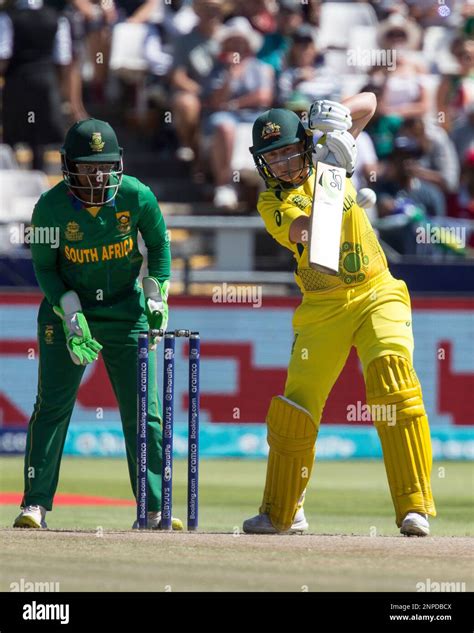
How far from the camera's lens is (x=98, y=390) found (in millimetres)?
13109

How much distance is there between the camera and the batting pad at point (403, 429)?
6809mm

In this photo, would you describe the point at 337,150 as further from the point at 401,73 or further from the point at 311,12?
the point at 311,12

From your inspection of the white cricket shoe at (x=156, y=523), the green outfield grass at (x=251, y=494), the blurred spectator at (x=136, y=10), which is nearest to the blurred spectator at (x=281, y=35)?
the blurred spectator at (x=136, y=10)

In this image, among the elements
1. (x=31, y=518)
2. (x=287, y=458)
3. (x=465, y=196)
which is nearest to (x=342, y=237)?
(x=287, y=458)

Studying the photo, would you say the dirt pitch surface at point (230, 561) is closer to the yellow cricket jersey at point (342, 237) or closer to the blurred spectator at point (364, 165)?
the yellow cricket jersey at point (342, 237)

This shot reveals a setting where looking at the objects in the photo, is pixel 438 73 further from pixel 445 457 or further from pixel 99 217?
pixel 99 217

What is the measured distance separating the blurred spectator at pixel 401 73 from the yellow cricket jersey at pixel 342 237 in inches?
323

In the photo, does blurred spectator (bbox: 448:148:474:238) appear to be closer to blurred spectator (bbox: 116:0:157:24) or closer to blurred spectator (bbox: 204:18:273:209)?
blurred spectator (bbox: 204:18:273:209)

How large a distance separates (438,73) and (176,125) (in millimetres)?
2966

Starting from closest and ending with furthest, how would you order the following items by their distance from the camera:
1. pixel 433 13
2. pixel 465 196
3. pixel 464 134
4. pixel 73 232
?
pixel 73 232
pixel 465 196
pixel 464 134
pixel 433 13

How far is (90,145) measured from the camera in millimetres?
7031

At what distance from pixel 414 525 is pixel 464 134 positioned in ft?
29.8
